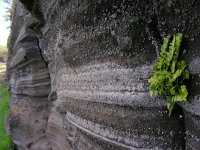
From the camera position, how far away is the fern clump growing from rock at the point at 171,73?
142cm

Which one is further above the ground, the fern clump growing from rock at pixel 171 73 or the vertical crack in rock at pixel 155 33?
the vertical crack in rock at pixel 155 33

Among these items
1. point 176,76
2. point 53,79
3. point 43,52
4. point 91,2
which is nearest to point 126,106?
point 176,76

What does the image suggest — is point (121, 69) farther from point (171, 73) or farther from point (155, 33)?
point (171, 73)

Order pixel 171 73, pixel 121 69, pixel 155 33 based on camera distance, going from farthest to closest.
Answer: pixel 121 69, pixel 155 33, pixel 171 73

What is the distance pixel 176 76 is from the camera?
1396 mm

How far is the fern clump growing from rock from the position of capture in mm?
1420

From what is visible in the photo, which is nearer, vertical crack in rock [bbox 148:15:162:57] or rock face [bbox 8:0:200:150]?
rock face [bbox 8:0:200:150]

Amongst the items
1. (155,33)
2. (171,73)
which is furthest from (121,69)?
(171,73)

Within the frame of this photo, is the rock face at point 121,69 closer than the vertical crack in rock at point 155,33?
Yes

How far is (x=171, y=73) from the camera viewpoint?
4.71ft

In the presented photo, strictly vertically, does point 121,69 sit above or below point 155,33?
below

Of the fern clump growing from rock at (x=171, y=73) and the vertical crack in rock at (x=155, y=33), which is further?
the vertical crack in rock at (x=155, y=33)

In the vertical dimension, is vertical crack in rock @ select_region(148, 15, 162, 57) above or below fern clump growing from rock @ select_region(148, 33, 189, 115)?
above

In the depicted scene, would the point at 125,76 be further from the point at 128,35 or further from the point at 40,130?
the point at 40,130
